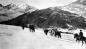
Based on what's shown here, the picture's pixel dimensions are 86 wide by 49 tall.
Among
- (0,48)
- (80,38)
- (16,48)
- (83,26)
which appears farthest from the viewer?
(83,26)

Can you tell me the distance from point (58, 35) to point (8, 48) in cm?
2140

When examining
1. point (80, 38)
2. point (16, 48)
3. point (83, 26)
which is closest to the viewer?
point (16, 48)

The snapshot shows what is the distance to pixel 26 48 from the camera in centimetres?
1336

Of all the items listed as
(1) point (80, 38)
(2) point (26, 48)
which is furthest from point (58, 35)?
(2) point (26, 48)

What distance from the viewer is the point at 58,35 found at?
33.5 m

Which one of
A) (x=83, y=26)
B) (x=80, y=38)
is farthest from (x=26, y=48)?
(x=83, y=26)

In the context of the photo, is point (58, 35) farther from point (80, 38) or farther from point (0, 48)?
point (0, 48)

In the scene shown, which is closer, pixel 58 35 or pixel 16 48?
pixel 16 48

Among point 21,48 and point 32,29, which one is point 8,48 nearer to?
point 21,48

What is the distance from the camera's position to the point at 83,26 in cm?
19362

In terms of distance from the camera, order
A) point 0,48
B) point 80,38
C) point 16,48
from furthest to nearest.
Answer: point 80,38 < point 16,48 < point 0,48

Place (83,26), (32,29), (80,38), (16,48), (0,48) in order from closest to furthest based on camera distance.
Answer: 1. (0,48)
2. (16,48)
3. (80,38)
4. (32,29)
5. (83,26)

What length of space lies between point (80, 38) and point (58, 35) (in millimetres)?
8255

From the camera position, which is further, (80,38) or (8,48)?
(80,38)
